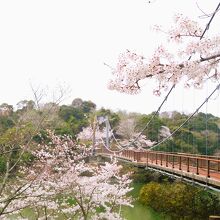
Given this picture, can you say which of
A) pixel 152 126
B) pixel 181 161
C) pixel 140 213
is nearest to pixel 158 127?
pixel 152 126

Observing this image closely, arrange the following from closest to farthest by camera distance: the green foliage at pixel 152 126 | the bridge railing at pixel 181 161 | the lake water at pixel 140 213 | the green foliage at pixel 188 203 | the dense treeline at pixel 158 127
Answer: the bridge railing at pixel 181 161 → the green foliage at pixel 188 203 → the lake water at pixel 140 213 → the dense treeline at pixel 158 127 → the green foliage at pixel 152 126

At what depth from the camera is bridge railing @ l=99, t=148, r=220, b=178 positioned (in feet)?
31.4

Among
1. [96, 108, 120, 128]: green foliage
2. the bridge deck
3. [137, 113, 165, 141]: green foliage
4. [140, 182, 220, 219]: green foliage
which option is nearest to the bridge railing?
the bridge deck

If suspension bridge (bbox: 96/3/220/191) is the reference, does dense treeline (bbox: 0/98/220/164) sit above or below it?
above

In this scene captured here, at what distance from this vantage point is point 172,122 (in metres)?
30.8

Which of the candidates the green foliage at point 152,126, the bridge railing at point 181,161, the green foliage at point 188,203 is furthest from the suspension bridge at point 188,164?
the green foliage at point 152,126

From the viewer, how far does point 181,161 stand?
39.7 ft

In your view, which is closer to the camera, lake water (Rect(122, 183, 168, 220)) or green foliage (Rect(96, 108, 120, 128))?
lake water (Rect(122, 183, 168, 220))

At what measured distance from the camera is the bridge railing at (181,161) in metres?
→ 9.57

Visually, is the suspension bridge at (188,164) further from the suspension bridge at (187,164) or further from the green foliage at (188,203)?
the green foliage at (188,203)

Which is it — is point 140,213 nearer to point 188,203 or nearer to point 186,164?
point 188,203

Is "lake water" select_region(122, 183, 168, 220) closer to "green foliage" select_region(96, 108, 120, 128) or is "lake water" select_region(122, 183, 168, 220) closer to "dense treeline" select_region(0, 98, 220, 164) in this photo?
"dense treeline" select_region(0, 98, 220, 164)

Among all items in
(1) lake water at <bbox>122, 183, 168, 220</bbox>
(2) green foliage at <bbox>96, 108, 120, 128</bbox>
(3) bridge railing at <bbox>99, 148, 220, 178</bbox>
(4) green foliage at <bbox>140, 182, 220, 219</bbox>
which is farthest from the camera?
(2) green foliage at <bbox>96, 108, 120, 128</bbox>

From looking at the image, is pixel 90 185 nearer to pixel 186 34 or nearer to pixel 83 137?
pixel 186 34
